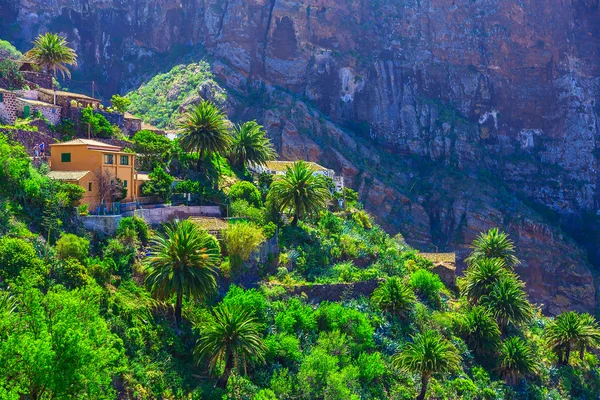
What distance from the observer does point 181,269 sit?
39.8 meters

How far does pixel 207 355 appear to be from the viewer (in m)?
39.2

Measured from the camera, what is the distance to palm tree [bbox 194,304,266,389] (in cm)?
3766

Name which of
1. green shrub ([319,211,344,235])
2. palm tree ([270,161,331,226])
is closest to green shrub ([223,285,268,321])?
palm tree ([270,161,331,226])

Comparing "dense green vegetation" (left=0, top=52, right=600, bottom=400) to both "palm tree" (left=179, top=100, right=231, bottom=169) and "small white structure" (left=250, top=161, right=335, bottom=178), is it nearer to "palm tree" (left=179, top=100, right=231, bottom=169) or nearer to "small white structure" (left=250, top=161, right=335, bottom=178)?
"palm tree" (left=179, top=100, right=231, bottom=169)

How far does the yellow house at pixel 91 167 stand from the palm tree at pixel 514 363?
106 ft

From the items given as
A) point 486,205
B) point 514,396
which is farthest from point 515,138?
point 514,396

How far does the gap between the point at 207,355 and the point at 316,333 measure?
9.42m

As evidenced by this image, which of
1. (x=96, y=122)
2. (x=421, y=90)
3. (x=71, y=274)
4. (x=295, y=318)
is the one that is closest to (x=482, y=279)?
(x=295, y=318)

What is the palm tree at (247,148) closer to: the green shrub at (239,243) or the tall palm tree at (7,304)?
the green shrub at (239,243)

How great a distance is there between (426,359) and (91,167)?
2731 cm

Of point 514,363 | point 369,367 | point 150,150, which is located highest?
point 150,150

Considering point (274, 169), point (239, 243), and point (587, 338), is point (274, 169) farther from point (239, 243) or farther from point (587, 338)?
point (587, 338)

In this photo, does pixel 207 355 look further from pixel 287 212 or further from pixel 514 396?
pixel 514 396

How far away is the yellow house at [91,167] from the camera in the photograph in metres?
45.8
